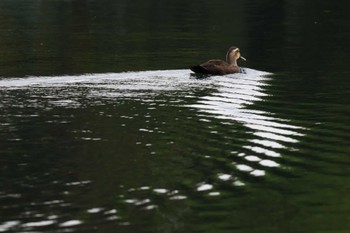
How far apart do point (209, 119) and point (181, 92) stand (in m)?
6.10

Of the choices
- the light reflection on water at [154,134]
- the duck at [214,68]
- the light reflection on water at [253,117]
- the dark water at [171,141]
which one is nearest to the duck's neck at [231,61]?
the dark water at [171,141]

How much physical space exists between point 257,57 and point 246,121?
879 inches

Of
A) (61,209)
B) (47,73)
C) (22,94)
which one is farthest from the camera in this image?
(47,73)

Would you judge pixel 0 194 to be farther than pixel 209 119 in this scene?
No

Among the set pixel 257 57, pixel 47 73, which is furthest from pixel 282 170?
pixel 257 57

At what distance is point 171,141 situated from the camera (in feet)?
71.8

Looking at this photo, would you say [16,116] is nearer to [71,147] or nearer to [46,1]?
[71,147]

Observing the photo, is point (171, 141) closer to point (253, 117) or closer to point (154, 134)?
point (154, 134)

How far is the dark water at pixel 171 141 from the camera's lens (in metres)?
15.7

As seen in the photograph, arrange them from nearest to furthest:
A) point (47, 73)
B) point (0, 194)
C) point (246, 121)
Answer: point (0, 194)
point (246, 121)
point (47, 73)

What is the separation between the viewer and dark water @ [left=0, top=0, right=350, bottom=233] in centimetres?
1574

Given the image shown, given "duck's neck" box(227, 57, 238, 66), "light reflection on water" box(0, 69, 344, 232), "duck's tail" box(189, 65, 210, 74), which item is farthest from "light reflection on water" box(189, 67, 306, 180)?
"duck's neck" box(227, 57, 238, 66)

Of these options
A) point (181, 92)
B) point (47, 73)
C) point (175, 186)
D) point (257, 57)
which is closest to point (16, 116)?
point (181, 92)

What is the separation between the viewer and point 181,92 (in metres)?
31.2
